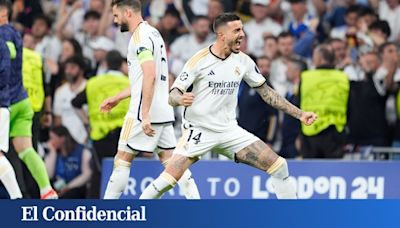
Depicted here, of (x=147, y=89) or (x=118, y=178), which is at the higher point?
(x=147, y=89)

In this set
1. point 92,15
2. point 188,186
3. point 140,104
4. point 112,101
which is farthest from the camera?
point 92,15

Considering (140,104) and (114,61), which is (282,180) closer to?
(140,104)

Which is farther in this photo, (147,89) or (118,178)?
(118,178)

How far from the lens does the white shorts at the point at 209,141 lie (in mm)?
14992

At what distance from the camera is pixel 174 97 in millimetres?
14570

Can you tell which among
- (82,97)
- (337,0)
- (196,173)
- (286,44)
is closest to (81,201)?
(196,173)

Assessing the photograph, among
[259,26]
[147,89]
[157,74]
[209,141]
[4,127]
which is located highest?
[259,26]

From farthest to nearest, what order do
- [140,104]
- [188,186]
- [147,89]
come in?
[188,186] → [140,104] → [147,89]

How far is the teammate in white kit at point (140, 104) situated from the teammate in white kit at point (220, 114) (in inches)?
10.8

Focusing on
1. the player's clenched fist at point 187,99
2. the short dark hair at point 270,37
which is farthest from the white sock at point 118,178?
the short dark hair at point 270,37

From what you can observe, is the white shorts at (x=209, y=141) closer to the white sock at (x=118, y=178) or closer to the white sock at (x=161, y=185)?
the white sock at (x=161, y=185)

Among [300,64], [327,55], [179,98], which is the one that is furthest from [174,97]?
[300,64]

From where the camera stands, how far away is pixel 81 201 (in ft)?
41.0

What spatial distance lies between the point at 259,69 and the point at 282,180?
201 inches
